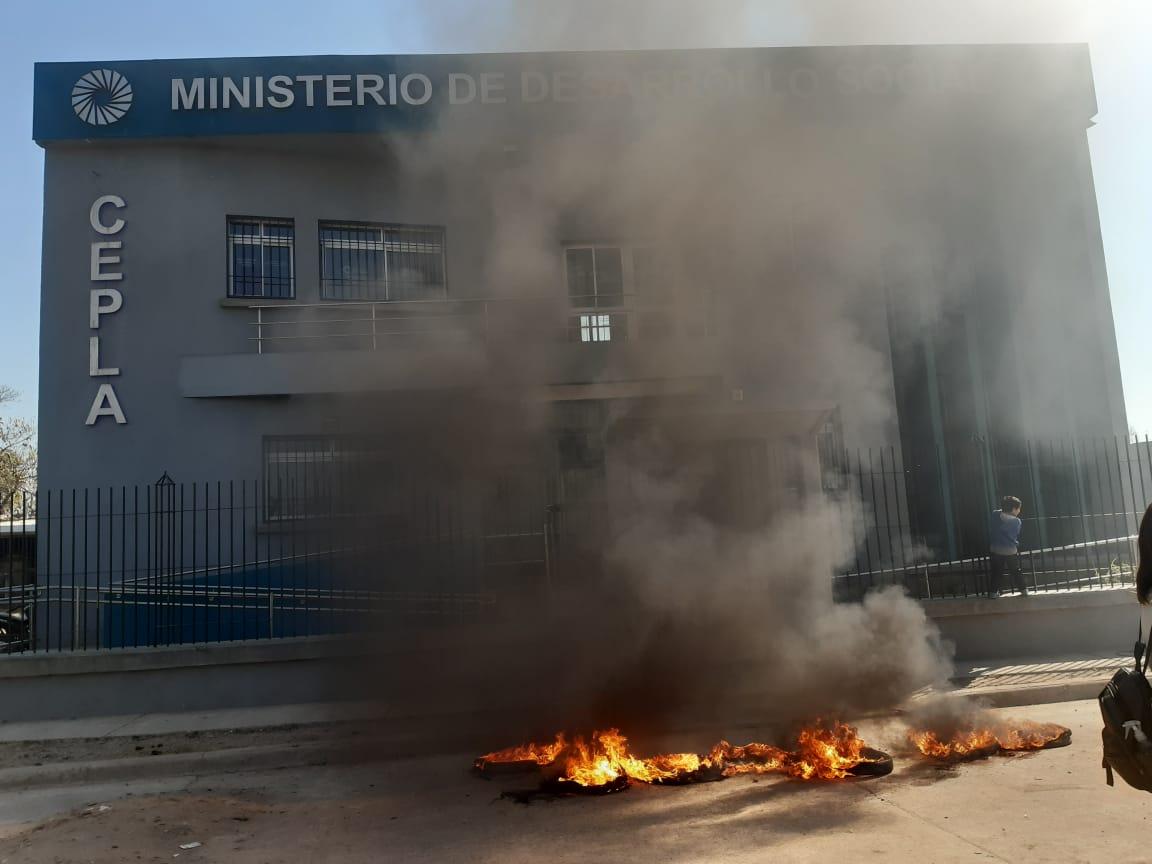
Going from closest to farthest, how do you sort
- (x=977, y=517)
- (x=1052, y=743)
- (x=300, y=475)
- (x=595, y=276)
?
(x=1052, y=743) → (x=595, y=276) → (x=300, y=475) → (x=977, y=517)

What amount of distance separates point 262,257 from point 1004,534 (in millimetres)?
9170

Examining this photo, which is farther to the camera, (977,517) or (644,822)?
(977,517)

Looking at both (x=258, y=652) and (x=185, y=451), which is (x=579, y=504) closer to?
(x=258, y=652)

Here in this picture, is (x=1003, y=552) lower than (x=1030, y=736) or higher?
higher

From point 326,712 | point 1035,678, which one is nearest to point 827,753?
point 1035,678

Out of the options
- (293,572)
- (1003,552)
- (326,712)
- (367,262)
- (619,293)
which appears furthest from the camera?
(367,262)

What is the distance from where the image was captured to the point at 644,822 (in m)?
3.92

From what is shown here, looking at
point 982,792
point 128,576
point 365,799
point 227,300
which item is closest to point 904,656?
point 982,792

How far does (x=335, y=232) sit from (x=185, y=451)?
11.1 ft

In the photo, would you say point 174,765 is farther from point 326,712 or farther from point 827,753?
point 827,753

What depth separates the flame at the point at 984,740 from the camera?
15.6 ft

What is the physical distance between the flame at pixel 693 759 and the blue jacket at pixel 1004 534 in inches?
149

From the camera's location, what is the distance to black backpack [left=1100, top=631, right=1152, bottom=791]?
2.47 meters

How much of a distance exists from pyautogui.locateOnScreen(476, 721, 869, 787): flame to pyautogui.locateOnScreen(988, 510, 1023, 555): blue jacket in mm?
3789
